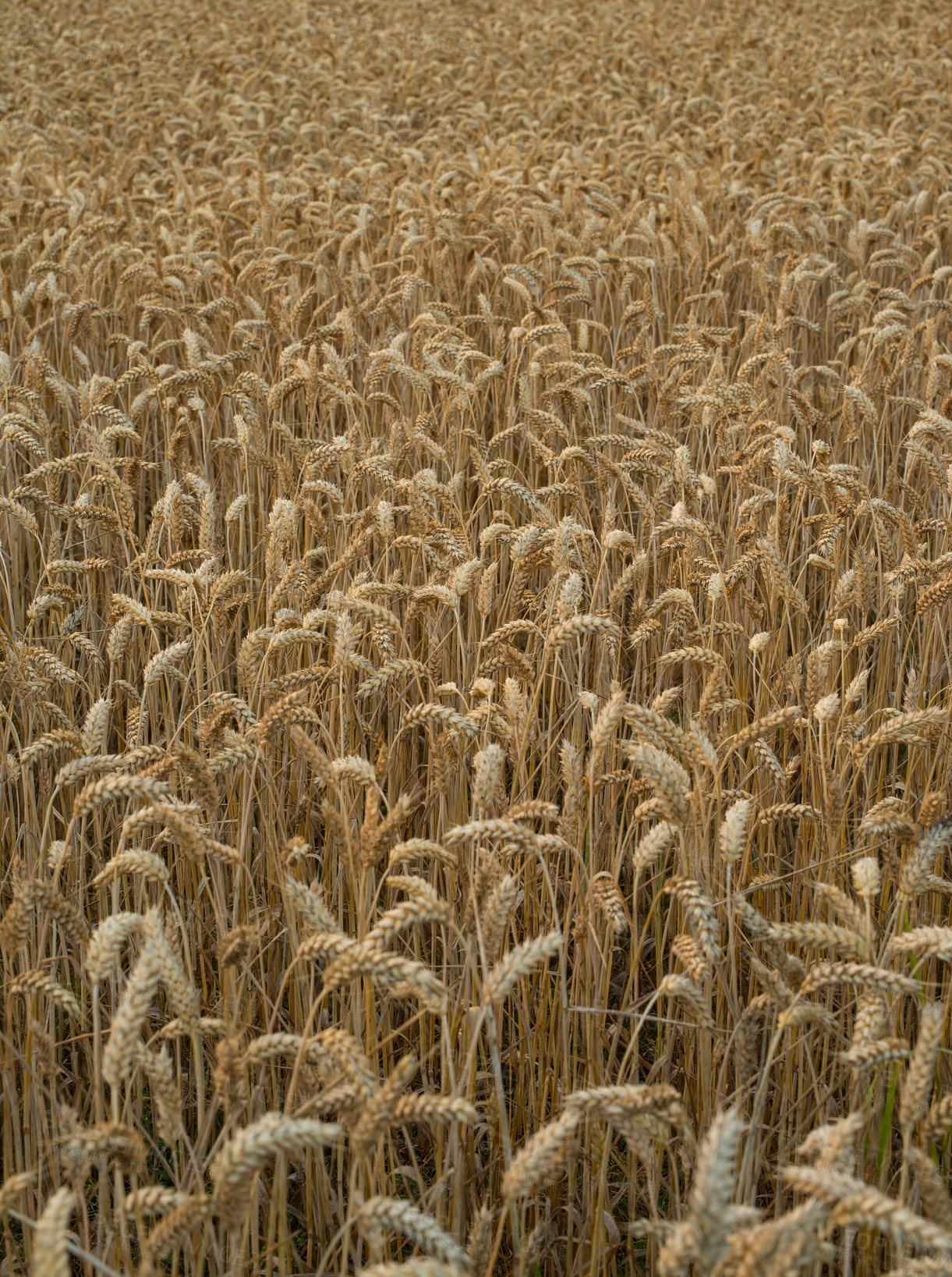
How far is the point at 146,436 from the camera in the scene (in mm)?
3627

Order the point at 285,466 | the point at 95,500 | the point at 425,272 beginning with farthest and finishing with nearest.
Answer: the point at 425,272
the point at 95,500
the point at 285,466

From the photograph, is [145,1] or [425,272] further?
[145,1]

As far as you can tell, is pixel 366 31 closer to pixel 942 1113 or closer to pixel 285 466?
pixel 285 466

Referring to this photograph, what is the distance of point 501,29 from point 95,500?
9.18 meters

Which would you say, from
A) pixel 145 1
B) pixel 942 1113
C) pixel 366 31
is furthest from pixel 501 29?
pixel 942 1113

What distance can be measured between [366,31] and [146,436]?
9.24 m

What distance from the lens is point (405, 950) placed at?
1.93 metres

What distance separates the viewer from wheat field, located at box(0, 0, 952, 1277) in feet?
3.85

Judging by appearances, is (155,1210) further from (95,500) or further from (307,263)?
(307,263)

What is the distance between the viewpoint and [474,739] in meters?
2.04

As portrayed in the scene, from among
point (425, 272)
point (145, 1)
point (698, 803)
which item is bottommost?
point (698, 803)

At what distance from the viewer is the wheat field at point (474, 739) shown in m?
1.17

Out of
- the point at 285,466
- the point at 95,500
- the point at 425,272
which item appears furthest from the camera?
the point at 425,272

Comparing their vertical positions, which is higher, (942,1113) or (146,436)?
(146,436)
